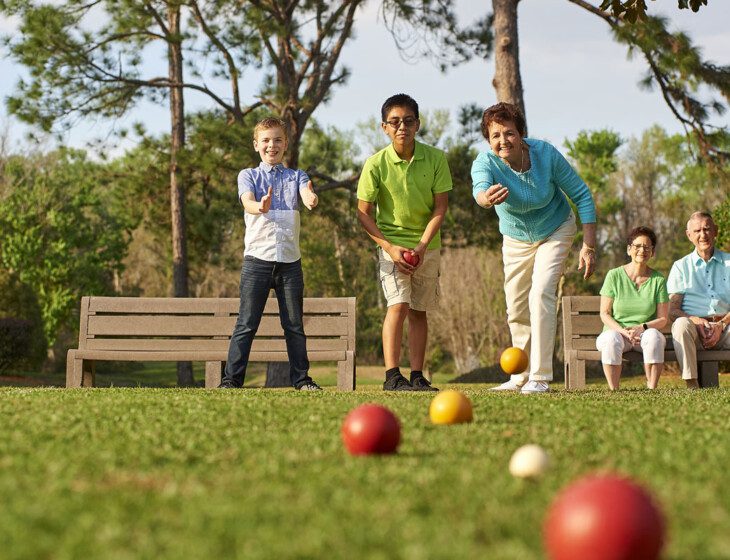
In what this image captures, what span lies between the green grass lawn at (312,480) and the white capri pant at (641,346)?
92.7 inches

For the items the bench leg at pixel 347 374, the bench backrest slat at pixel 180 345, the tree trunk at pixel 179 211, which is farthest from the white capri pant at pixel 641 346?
the tree trunk at pixel 179 211

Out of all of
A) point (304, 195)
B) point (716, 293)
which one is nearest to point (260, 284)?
point (304, 195)

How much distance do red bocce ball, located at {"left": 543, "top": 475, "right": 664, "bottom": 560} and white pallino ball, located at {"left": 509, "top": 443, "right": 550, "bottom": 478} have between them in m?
1.03

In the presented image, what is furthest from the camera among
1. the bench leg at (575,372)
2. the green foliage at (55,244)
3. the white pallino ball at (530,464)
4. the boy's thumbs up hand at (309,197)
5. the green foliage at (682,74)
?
the green foliage at (55,244)

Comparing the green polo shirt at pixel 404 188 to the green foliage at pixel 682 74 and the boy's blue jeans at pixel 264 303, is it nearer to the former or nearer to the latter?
the boy's blue jeans at pixel 264 303

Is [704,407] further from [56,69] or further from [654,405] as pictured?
[56,69]

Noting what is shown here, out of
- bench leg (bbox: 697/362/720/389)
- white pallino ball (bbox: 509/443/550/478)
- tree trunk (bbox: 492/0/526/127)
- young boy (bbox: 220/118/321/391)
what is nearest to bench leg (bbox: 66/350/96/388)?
young boy (bbox: 220/118/321/391)

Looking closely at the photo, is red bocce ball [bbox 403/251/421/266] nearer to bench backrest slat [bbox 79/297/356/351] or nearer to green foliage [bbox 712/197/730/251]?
bench backrest slat [bbox 79/297/356/351]

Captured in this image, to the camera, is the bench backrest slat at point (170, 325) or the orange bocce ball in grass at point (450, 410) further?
the bench backrest slat at point (170, 325)

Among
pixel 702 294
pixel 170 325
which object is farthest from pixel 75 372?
pixel 702 294

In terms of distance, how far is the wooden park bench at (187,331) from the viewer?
9.23 metres

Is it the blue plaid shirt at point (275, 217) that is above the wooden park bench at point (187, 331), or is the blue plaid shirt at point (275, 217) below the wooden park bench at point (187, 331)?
above

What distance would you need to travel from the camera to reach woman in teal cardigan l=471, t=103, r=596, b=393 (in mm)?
7078

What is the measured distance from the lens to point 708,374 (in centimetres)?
843
